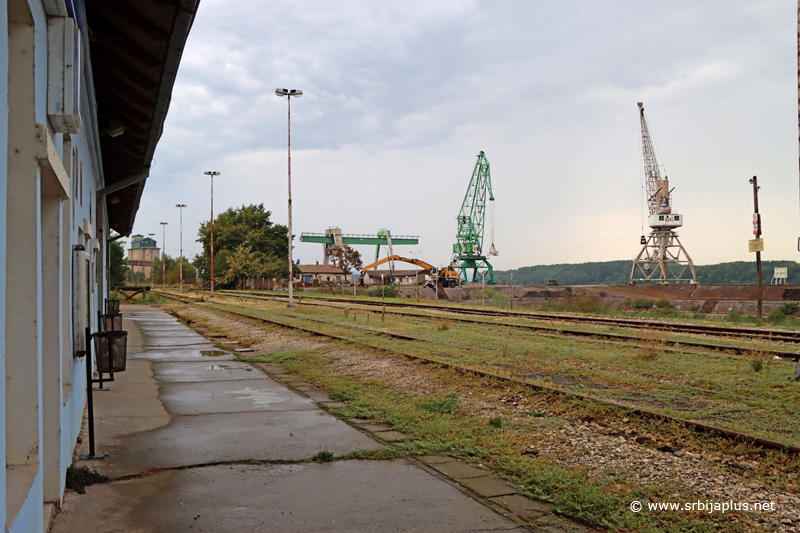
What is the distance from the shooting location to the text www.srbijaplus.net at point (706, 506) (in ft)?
15.4

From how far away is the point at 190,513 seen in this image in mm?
4543

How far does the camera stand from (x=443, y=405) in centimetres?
836

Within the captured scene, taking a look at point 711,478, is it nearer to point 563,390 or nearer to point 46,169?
point 563,390

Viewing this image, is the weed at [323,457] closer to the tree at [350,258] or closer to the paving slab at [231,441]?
the paving slab at [231,441]

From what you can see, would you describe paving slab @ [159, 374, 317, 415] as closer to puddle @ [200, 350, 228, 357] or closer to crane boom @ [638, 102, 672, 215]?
puddle @ [200, 350, 228, 357]

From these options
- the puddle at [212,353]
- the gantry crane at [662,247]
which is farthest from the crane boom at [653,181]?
the puddle at [212,353]

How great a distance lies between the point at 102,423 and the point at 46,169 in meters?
4.90

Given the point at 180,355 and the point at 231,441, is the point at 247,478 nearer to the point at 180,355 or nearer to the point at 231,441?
the point at 231,441

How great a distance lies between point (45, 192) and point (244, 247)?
85060 millimetres

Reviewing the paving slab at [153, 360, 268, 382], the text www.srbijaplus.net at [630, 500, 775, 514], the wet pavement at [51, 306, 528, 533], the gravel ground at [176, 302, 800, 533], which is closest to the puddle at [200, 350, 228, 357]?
the paving slab at [153, 360, 268, 382]

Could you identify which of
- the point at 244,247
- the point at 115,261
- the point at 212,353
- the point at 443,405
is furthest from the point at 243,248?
the point at 443,405

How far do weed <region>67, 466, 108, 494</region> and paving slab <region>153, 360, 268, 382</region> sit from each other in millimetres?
5455

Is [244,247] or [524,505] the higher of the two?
[244,247]

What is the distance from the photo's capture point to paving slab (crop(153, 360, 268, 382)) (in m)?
11.0
